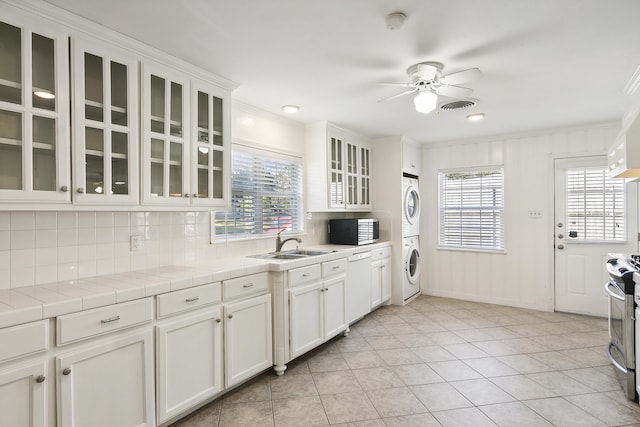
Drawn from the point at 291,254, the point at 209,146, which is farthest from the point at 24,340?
the point at 291,254

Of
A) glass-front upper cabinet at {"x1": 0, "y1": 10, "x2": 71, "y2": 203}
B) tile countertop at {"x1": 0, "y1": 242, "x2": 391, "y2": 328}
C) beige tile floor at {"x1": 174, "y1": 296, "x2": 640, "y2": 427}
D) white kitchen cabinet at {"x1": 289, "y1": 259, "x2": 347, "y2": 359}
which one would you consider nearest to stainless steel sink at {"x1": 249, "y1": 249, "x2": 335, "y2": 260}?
white kitchen cabinet at {"x1": 289, "y1": 259, "x2": 347, "y2": 359}

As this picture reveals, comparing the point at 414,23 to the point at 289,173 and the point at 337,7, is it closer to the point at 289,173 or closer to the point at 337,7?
the point at 337,7

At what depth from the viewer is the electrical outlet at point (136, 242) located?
2357 mm

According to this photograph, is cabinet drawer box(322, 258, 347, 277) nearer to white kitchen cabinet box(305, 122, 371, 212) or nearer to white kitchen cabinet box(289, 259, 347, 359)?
white kitchen cabinet box(289, 259, 347, 359)

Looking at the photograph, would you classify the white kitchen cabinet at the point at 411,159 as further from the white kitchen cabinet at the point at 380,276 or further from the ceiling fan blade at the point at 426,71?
the ceiling fan blade at the point at 426,71

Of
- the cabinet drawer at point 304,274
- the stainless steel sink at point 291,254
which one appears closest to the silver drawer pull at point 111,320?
the cabinet drawer at point 304,274

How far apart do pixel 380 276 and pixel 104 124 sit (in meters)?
3.35

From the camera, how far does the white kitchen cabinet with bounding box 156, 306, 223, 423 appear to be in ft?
6.37

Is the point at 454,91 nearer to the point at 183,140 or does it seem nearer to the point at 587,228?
the point at 183,140

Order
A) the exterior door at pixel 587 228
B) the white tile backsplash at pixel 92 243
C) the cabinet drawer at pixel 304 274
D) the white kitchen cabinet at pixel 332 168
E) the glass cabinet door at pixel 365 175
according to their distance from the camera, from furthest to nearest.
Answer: the glass cabinet door at pixel 365 175 → the exterior door at pixel 587 228 → the white kitchen cabinet at pixel 332 168 → the cabinet drawer at pixel 304 274 → the white tile backsplash at pixel 92 243

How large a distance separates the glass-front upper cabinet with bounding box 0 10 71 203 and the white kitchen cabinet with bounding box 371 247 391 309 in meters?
3.18

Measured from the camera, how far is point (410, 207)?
15.9 ft

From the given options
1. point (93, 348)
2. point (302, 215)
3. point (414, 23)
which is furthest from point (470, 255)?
point (93, 348)

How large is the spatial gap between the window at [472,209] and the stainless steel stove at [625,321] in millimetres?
2116
